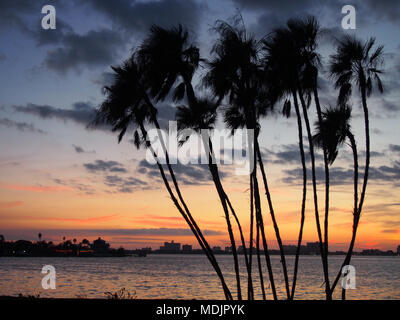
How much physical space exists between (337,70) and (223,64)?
3900 millimetres

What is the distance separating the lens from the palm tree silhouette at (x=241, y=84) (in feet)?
47.9

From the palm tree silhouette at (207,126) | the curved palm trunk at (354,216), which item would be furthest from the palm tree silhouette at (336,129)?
the palm tree silhouette at (207,126)

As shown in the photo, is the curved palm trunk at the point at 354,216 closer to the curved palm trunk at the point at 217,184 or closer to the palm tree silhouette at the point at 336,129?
the palm tree silhouette at the point at 336,129

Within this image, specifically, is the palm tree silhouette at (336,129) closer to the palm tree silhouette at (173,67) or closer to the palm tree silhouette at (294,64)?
the palm tree silhouette at (294,64)

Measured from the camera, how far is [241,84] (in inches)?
594

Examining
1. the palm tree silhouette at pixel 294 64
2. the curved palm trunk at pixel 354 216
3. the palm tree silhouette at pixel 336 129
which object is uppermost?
the palm tree silhouette at pixel 294 64

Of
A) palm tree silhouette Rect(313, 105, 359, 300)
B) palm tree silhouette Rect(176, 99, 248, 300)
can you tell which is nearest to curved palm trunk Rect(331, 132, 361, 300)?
palm tree silhouette Rect(313, 105, 359, 300)

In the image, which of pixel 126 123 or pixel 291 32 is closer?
pixel 291 32

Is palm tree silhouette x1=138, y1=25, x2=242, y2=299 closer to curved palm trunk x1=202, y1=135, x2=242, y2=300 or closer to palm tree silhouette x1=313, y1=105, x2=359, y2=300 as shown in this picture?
curved palm trunk x1=202, y1=135, x2=242, y2=300

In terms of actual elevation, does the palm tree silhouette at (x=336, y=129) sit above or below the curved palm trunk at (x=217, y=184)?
above
